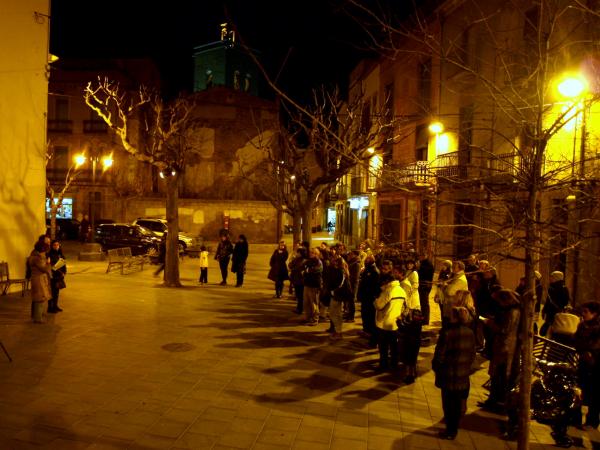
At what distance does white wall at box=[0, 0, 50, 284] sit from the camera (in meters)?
13.3

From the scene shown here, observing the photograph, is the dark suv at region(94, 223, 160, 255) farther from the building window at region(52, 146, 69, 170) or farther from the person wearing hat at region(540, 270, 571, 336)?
the person wearing hat at region(540, 270, 571, 336)

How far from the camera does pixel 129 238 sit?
84.0 feet

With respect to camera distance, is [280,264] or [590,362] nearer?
[590,362]

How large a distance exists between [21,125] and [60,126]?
2758cm

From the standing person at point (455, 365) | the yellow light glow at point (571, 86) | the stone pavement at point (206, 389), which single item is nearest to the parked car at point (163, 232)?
the stone pavement at point (206, 389)

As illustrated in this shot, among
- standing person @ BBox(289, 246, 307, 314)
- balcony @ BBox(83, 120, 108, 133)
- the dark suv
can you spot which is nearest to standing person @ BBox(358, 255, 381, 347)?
standing person @ BBox(289, 246, 307, 314)

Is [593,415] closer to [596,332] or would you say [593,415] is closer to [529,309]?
[596,332]

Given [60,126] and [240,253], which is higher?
[60,126]


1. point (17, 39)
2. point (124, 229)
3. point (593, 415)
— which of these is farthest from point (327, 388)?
point (124, 229)

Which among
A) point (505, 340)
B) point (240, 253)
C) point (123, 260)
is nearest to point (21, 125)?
point (123, 260)

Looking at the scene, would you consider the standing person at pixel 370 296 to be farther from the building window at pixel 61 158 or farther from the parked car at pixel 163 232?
the building window at pixel 61 158

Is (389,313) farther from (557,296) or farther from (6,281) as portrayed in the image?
(6,281)

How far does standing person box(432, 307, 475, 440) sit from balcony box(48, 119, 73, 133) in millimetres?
39072

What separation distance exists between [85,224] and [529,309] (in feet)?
106
